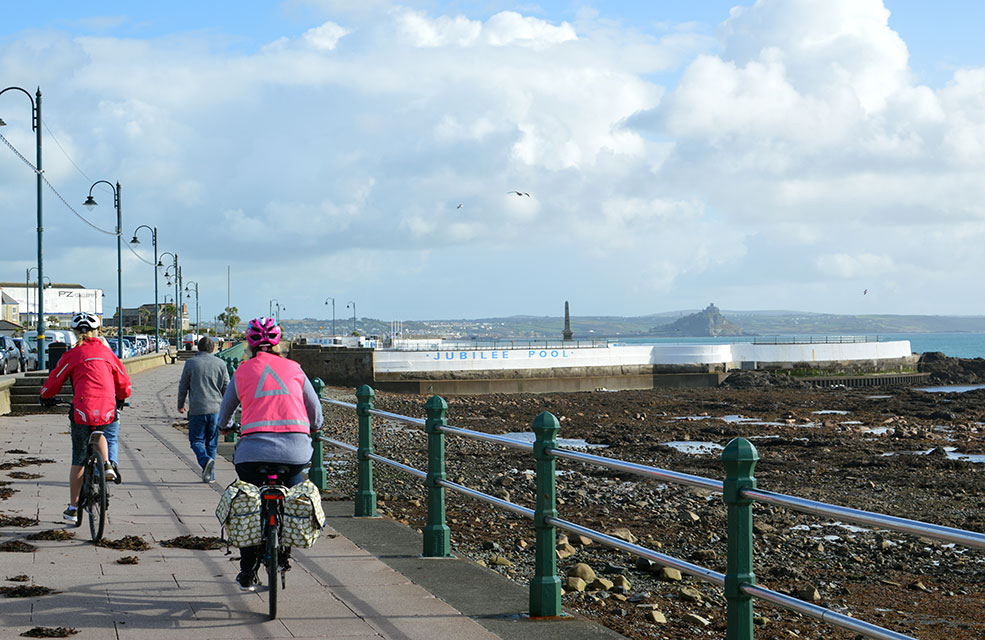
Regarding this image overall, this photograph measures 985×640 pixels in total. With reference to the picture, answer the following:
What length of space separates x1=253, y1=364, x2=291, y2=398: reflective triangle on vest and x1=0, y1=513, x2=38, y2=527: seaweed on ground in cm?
399

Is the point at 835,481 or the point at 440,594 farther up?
the point at 440,594

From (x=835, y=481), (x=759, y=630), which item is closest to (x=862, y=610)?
(x=759, y=630)

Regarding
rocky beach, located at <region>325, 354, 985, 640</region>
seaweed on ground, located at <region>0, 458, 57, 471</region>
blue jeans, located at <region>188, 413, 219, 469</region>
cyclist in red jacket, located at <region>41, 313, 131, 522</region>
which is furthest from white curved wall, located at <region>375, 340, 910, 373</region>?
cyclist in red jacket, located at <region>41, 313, 131, 522</region>

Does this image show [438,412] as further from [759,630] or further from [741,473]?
[741,473]

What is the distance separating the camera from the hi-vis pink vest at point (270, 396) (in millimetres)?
6059

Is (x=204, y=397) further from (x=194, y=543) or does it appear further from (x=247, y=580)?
(x=247, y=580)

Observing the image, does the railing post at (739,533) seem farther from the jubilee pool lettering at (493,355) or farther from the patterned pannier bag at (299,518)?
the jubilee pool lettering at (493,355)

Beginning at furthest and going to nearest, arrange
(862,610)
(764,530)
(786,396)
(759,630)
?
(786,396) → (764,530) → (862,610) → (759,630)

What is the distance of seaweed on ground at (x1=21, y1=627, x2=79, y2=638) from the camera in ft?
17.9

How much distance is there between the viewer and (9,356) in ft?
147

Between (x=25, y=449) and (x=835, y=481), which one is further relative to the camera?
(x=835, y=481)

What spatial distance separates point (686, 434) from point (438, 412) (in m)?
25.2

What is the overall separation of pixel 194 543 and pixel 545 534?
11.0 feet

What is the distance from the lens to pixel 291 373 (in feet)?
20.6
